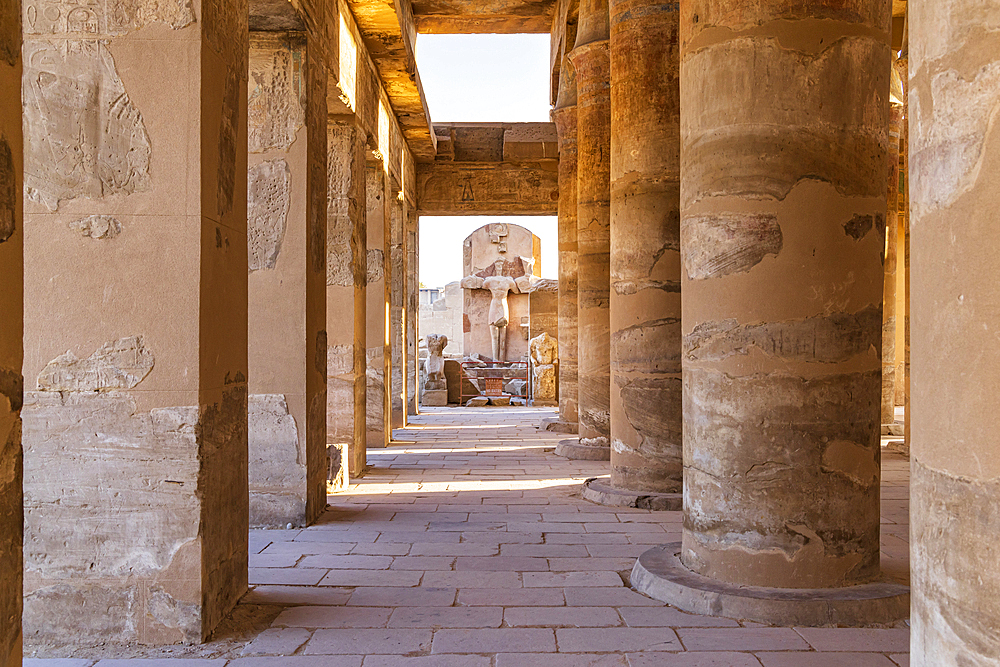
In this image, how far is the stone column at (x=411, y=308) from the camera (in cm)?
1520

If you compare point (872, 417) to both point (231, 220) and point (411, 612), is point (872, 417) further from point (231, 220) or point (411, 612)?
point (231, 220)

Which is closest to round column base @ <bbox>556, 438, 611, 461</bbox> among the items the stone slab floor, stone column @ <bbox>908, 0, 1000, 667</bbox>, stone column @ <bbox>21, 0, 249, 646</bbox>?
the stone slab floor

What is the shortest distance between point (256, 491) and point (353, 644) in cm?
257

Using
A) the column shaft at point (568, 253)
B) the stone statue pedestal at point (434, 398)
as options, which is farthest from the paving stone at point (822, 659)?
the stone statue pedestal at point (434, 398)

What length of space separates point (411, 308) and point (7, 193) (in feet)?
43.3

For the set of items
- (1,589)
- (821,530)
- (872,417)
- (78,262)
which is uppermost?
(78,262)

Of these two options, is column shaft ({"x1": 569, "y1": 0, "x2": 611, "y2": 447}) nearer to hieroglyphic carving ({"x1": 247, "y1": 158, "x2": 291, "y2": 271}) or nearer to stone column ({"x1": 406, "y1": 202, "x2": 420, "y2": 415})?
hieroglyphic carving ({"x1": 247, "y1": 158, "x2": 291, "y2": 271})

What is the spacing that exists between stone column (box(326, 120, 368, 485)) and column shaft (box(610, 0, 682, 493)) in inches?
106

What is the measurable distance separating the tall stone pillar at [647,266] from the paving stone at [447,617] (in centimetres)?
283

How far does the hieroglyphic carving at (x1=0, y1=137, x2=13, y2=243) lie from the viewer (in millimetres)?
2096

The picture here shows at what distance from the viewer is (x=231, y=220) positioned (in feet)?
12.9

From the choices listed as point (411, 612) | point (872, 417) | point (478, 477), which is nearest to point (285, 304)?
point (411, 612)

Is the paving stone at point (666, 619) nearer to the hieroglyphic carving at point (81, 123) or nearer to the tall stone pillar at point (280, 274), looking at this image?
the tall stone pillar at point (280, 274)

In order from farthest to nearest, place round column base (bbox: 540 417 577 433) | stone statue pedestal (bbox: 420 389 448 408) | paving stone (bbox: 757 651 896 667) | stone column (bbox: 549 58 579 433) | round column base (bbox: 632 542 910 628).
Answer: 1. stone statue pedestal (bbox: 420 389 448 408)
2. stone column (bbox: 549 58 579 433)
3. round column base (bbox: 540 417 577 433)
4. round column base (bbox: 632 542 910 628)
5. paving stone (bbox: 757 651 896 667)
